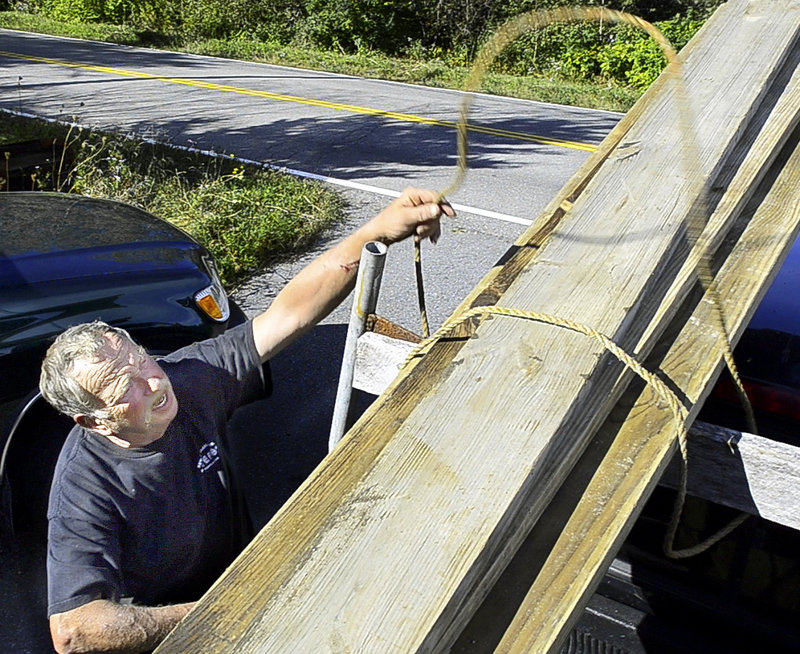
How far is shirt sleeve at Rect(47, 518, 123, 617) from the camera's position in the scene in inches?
71.9

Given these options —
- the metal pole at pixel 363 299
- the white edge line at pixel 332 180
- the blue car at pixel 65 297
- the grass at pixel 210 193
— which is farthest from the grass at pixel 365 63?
the metal pole at pixel 363 299

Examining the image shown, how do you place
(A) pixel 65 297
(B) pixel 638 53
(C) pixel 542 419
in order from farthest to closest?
(B) pixel 638 53
(A) pixel 65 297
(C) pixel 542 419

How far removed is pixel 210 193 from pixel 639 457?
6.29 meters

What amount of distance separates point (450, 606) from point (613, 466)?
44 centimetres

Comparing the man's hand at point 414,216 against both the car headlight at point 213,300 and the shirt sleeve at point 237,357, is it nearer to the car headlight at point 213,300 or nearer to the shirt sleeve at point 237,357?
the shirt sleeve at point 237,357

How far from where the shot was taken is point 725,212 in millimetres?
1694

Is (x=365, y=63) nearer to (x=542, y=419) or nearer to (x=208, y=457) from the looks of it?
(x=208, y=457)

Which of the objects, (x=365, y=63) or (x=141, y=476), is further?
(x=365, y=63)

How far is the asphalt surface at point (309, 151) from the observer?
13.4 feet

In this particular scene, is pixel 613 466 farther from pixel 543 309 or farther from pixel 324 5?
pixel 324 5

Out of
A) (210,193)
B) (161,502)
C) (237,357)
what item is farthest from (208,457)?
(210,193)

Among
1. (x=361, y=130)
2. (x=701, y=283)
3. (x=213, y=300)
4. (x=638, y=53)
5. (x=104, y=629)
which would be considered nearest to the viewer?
(x=701, y=283)

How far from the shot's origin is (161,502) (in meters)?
2.08

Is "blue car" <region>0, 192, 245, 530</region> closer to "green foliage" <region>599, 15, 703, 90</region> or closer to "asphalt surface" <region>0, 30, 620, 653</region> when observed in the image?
"asphalt surface" <region>0, 30, 620, 653</region>
